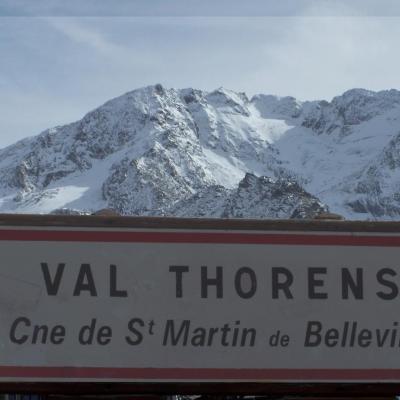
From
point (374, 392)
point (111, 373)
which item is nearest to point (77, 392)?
point (111, 373)

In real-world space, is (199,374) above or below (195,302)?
below

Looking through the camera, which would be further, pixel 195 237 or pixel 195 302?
pixel 195 237

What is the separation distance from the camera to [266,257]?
267 inches

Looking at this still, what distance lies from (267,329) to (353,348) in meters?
0.68

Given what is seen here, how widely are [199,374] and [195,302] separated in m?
0.53

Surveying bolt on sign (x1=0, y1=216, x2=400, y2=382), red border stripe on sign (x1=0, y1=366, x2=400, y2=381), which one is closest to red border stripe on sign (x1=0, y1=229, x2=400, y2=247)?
bolt on sign (x1=0, y1=216, x2=400, y2=382)

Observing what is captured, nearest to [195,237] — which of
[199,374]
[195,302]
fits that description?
[195,302]

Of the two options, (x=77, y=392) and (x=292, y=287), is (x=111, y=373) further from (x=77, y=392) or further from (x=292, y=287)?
(x=292, y=287)

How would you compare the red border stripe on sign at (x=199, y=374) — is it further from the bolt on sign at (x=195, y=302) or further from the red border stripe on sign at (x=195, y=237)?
the red border stripe on sign at (x=195, y=237)

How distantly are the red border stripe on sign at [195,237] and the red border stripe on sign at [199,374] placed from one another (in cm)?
95

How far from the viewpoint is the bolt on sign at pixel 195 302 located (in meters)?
6.56

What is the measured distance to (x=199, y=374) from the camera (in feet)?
21.7

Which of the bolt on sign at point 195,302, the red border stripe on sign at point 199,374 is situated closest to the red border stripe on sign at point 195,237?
the bolt on sign at point 195,302

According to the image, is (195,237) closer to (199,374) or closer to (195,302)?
(195,302)
